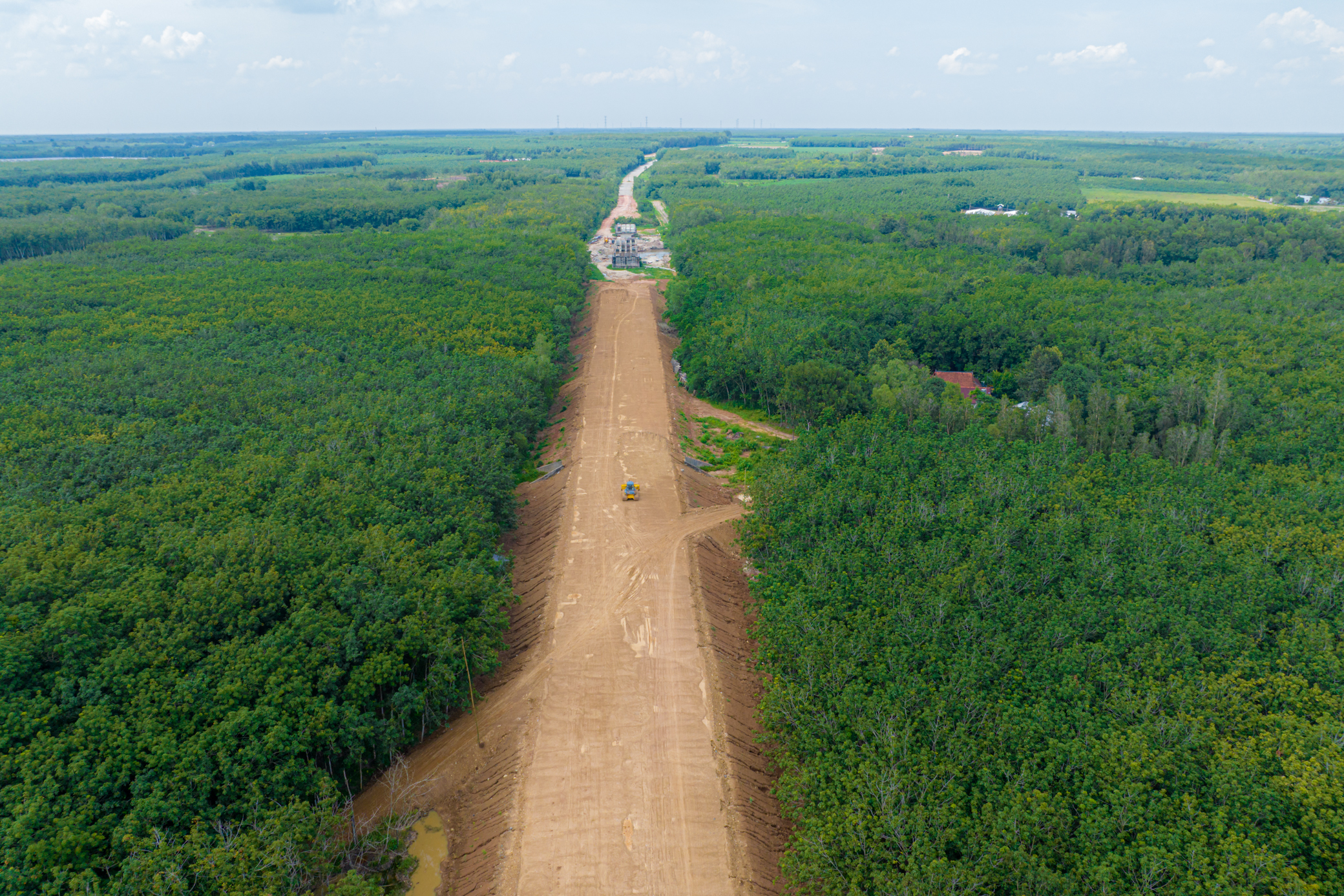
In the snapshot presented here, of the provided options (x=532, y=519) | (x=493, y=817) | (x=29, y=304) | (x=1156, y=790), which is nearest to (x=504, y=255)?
(x=29, y=304)

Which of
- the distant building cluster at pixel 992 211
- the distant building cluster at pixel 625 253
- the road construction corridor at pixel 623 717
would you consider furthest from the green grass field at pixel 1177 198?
the road construction corridor at pixel 623 717

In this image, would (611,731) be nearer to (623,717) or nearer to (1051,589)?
(623,717)

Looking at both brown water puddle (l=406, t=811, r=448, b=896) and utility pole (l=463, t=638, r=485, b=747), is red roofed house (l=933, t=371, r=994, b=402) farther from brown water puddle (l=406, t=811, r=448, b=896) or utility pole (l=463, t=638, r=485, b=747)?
brown water puddle (l=406, t=811, r=448, b=896)

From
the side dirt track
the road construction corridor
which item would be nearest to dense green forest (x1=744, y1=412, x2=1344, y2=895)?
the side dirt track

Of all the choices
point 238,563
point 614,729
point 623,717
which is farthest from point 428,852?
point 238,563

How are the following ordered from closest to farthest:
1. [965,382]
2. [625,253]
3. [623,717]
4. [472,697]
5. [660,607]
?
1. [623,717]
2. [472,697]
3. [660,607]
4. [965,382]
5. [625,253]

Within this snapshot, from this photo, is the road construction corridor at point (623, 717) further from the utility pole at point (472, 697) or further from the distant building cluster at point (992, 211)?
the distant building cluster at point (992, 211)

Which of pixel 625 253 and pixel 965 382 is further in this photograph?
pixel 625 253
